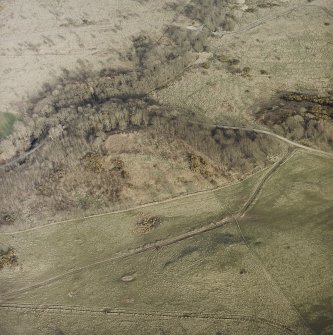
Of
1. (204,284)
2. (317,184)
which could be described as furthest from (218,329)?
(317,184)

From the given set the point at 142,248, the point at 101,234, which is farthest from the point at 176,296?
the point at 101,234

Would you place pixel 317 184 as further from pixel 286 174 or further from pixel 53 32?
pixel 53 32

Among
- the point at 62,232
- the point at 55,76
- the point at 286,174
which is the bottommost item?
the point at 62,232

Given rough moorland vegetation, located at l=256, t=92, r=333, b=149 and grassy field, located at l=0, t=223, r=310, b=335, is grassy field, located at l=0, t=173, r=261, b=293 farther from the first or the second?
rough moorland vegetation, located at l=256, t=92, r=333, b=149

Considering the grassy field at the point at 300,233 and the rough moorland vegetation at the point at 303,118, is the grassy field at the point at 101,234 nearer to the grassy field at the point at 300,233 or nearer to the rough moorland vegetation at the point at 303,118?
the grassy field at the point at 300,233

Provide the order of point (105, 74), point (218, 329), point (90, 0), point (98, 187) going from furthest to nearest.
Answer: point (90, 0), point (105, 74), point (98, 187), point (218, 329)
